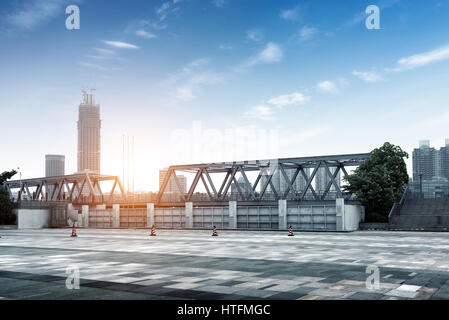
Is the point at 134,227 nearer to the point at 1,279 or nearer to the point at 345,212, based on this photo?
the point at 345,212

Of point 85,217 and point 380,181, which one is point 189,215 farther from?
point 380,181

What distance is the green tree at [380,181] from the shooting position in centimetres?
5091

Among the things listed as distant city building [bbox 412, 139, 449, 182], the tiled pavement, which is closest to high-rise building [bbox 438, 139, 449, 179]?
distant city building [bbox 412, 139, 449, 182]

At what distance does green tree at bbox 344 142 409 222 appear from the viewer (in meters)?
50.9

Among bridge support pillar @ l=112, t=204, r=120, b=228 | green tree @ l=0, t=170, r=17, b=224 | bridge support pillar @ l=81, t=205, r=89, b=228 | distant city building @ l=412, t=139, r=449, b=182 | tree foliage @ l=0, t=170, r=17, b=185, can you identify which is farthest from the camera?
distant city building @ l=412, t=139, r=449, b=182

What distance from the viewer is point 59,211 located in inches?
2857

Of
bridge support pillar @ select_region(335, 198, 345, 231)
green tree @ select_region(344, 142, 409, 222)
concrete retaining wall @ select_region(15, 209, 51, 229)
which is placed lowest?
concrete retaining wall @ select_region(15, 209, 51, 229)

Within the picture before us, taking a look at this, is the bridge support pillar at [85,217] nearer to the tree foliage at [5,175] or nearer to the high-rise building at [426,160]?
the tree foliage at [5,175]

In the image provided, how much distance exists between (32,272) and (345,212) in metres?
36.5

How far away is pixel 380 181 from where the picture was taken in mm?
51125

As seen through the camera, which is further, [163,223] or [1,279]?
[163,223]

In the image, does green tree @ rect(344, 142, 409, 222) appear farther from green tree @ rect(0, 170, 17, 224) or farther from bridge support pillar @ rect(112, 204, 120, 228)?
green tree @ rect(0, 170, 17, 224)

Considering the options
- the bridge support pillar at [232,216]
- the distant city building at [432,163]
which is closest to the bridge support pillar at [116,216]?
the bridge support pillar at [232,216]
